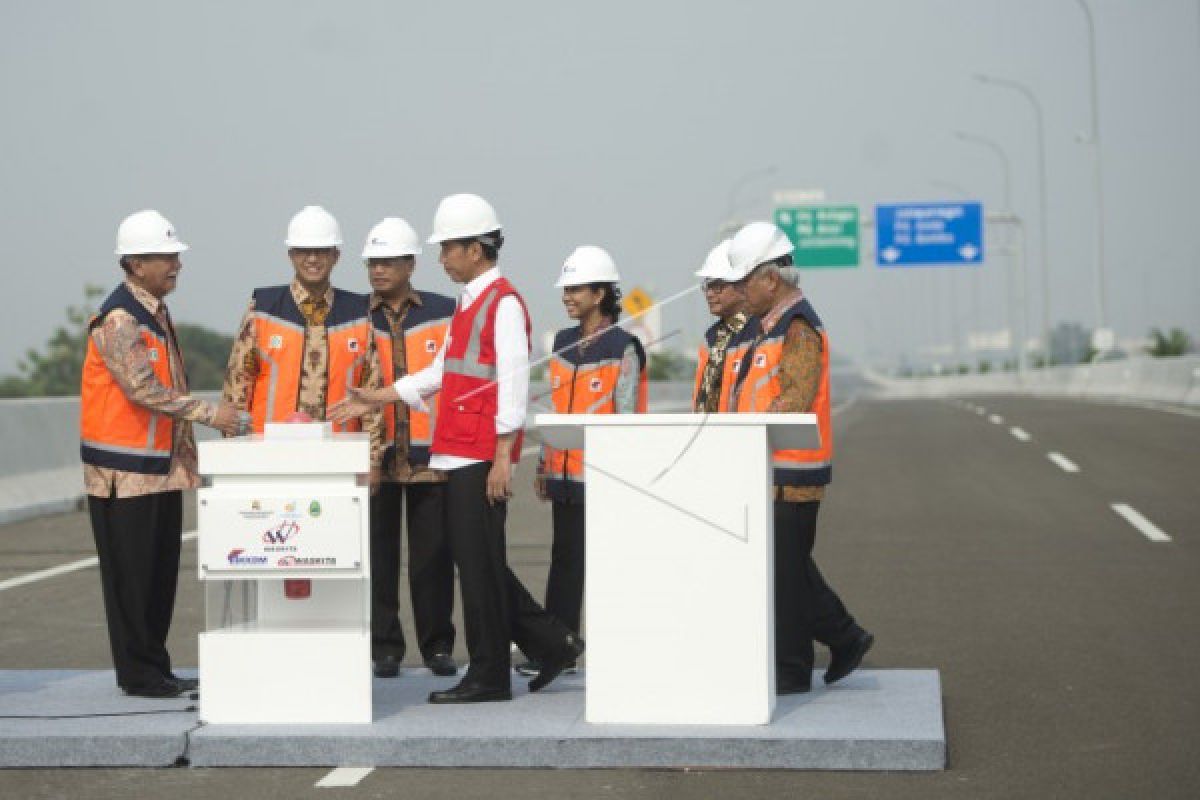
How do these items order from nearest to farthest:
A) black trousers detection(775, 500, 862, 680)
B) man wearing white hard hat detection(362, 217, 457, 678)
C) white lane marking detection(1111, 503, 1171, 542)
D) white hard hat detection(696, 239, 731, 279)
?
black trousers detection(775, 500, 862, 680) → man wearing white hard hat detection(362, 217, 457, 678) → white hard hat detection(696, 239, 731, 279) → white lane marking detection(1111, 503, 1171, 542)

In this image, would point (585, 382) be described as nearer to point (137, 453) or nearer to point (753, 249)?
point (753, 249)

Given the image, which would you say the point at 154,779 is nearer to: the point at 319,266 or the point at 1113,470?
the point at 319,266

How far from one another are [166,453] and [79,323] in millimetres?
61134

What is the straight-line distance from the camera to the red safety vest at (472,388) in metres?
8.01

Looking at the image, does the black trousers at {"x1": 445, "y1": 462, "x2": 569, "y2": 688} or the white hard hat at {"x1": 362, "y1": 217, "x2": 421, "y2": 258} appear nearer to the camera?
the black trousers at {"x1": 445, "y1": 462, "x2": 569, "y2": 688}

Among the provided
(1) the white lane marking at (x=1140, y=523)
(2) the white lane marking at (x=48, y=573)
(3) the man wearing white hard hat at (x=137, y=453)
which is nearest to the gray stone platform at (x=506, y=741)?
(3) the man wearing white hard hat at (x=137, y=453)

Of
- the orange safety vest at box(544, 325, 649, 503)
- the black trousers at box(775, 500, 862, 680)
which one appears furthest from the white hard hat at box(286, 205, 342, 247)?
the black trousers at box(775, 500, 862, 680)

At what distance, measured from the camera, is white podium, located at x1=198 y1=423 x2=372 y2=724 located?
753 centimetres

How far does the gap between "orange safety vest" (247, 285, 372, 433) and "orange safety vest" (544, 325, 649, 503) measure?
3.04ft

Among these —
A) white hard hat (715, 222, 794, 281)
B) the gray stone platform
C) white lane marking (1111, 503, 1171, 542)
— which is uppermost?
white hard hat (715, 222, 794, 281)

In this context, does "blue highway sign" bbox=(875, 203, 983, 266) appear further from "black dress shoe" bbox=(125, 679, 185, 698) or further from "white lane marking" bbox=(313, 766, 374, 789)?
"white lane marking" bbox=(313, 766, 374, 789)

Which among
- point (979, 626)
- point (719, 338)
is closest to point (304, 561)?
point (719, 338)

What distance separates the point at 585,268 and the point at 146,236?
1.98 meters

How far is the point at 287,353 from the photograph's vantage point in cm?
889
